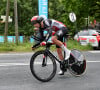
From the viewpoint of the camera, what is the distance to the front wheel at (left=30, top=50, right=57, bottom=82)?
6.02m

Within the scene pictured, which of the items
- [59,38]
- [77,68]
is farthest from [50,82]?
[59,38]

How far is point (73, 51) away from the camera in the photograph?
657 cm

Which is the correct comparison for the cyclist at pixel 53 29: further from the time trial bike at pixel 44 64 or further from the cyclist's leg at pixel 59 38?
the time trial bike at pixel 44 64

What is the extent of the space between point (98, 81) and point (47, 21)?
1691mm

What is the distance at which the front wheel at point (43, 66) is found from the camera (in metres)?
6.02

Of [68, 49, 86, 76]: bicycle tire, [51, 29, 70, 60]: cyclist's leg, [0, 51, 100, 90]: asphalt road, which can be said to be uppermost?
[51, 29, 70, 60]: cyclist's leg

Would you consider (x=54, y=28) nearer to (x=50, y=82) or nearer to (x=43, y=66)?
(x=43, y=66)

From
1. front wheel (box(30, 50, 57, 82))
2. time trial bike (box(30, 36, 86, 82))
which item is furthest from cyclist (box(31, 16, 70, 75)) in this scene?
front wheel (box(30, 50, 57, 82))

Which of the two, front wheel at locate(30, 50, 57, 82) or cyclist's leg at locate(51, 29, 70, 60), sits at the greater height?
cyclist's leg at locate(51, 29, 70, 60)

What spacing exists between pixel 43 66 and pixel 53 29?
0.82 metres

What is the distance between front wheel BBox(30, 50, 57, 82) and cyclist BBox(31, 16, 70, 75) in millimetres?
332

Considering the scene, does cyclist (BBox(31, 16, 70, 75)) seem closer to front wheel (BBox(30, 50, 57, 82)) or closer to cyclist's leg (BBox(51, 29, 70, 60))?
cyclist's leg (BBox(51, 29, 70, 60))

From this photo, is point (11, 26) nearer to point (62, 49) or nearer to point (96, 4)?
point (96, 4)

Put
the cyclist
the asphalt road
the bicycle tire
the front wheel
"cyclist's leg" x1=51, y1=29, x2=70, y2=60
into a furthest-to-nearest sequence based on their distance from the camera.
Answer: the bicycle tire
"cyclist's leg" x1=51, y1=29, x2=70, y2=60
the front wheel
the cyclist
the asphalt road
